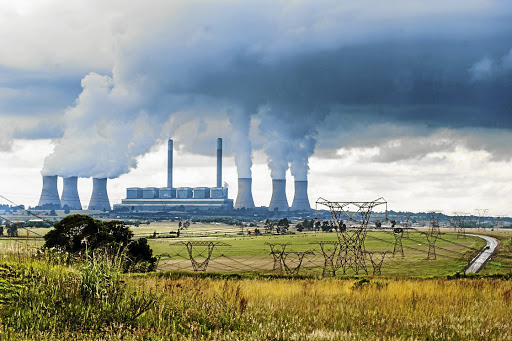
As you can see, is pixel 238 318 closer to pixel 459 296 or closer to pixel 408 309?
pixel 408 309

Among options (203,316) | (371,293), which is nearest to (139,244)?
(371,293)

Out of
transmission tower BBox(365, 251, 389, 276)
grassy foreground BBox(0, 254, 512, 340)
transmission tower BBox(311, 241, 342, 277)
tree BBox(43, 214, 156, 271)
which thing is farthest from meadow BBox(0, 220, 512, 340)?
transmission tower BBox(365, 251, 389, 276)

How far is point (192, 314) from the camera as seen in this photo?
13.2m

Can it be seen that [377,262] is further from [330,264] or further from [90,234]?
[90,234]

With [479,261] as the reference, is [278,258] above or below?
below

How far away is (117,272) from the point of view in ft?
47.2

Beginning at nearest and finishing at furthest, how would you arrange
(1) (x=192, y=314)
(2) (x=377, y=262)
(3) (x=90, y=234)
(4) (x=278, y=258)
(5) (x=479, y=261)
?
1. (1) (x=192, y=314)
2. (3) (x=90, y=234)
3. (5) (x=479, y=261)
4. (4) (x=278, y=258)
5. (2) (x=377, y=262)

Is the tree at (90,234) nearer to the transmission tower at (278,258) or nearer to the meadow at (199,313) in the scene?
the transmission tower at (278,258)

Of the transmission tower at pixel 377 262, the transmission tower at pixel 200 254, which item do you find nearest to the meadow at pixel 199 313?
the transmission tower at pixel 200 254

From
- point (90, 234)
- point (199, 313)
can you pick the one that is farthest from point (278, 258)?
point (199, 313)

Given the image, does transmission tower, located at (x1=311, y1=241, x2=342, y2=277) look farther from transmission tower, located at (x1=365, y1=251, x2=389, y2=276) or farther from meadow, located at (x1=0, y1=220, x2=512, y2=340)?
meadow, located at (x1=0, y1=220, x2=512, y2=340)

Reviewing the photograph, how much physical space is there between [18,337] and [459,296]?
453 inches

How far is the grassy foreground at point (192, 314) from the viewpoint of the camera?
38.4ft

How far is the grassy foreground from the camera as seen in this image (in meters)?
11.7
